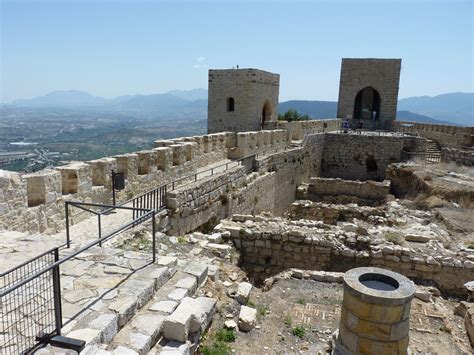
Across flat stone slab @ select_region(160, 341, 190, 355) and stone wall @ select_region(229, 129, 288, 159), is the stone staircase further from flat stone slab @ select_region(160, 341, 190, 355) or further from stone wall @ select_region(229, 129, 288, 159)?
stone wall @ select_region(229, 129, 288, 159)

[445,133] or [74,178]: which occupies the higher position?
[445,133]

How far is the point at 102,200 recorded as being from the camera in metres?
8.17

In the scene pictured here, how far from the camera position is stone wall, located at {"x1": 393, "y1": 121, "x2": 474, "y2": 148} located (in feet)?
75.9

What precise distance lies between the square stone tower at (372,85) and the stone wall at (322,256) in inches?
960

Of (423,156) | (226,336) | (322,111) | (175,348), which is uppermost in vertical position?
(322,111)

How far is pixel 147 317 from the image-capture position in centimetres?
435

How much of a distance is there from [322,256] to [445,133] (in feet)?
67.7

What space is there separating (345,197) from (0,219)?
15.7 metres

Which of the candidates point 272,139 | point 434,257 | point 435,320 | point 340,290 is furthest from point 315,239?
point 272,139

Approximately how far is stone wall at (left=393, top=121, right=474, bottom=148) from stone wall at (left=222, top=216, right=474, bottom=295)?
18079 mm

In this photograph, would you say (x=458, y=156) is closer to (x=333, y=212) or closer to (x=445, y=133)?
(x=445, y=133)

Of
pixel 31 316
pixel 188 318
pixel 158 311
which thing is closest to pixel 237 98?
pixel 158 311

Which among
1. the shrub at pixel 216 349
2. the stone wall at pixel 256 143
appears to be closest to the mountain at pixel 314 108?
the stone wall at pixel 256 143

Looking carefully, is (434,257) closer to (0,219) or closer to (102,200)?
(102,200)
